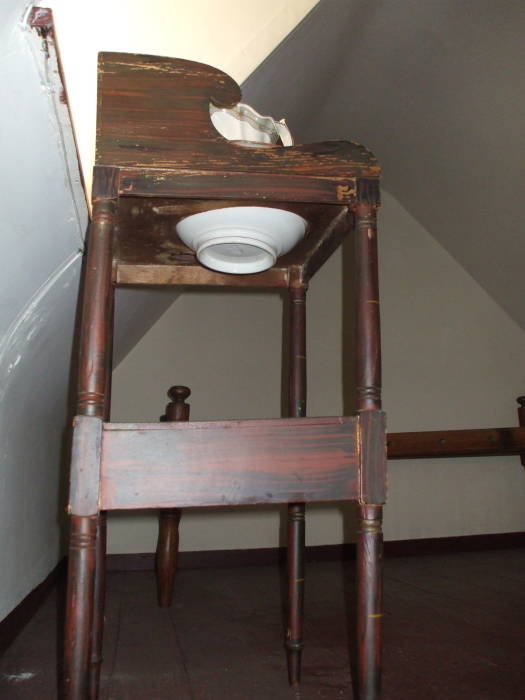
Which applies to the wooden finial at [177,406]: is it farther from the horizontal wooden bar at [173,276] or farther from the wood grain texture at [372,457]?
the wood grain texture at [372,457]

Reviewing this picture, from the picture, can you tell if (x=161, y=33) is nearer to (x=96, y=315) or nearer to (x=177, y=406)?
(x=96, y=315)

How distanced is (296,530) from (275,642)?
447mm

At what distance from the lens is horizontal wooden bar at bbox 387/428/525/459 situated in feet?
9.33

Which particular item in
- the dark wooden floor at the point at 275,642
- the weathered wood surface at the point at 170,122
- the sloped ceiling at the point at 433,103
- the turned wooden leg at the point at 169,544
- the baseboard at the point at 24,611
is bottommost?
the dark wooden floor at the point at 275,642

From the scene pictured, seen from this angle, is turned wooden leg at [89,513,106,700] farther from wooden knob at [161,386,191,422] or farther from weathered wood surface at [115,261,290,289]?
wooden knob at [161,386,191,422]

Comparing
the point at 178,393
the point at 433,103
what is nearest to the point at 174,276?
the point at 178,393

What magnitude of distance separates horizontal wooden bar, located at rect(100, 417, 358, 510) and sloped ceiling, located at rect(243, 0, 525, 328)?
896 millimetres

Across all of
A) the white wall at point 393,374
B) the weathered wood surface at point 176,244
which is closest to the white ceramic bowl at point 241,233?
the weathered wood surface at point 176,244

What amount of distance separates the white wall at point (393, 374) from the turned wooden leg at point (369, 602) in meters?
2.03

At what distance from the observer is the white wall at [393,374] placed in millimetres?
2881

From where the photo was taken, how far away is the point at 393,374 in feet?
10.5

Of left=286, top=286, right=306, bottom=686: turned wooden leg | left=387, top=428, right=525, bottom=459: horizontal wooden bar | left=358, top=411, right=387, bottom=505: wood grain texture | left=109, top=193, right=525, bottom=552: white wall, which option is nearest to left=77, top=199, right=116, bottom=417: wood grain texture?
left=358, top=411, right=387, bottom=505: wood grain texture

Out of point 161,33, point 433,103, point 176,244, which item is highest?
point 433,103

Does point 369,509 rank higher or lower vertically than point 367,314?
lower
